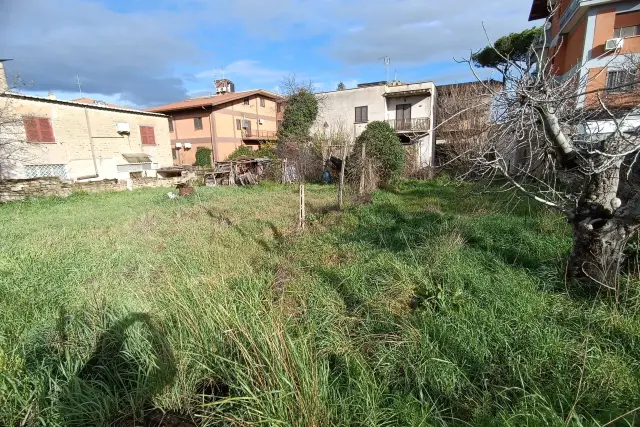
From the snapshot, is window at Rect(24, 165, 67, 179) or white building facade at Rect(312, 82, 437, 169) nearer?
window at Rect(24, 165, 67, 179)

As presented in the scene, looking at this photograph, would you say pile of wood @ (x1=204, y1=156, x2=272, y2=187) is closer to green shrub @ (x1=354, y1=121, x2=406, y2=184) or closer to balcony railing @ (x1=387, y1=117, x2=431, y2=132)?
green shrub @ (x1=354, y1=121, x2=406, y2=184)

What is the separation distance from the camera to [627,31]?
40.7 feet

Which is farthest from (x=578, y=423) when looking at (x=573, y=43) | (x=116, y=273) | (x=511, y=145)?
(x=573, y=43)

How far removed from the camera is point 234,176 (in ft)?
53.5

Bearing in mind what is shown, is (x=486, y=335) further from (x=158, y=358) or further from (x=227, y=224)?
(x=227, y=224)

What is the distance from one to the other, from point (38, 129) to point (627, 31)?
27.7m

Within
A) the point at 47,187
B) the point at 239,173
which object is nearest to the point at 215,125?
the point at 239,173

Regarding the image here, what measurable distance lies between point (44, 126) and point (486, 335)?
20.4 m

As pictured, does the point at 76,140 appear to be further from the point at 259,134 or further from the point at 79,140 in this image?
the point at 259,134

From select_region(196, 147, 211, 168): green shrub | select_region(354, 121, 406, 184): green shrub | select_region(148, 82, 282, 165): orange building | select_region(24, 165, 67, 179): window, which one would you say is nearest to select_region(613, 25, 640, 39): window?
select_region(354, 121, 406, 184): green shrub

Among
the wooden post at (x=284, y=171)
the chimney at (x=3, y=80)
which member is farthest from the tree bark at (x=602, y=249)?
the chimney at (x=3, y=80)

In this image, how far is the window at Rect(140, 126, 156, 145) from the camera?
62.8 feet

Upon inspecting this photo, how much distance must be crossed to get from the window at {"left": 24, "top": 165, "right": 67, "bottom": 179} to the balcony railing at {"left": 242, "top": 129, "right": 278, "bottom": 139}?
13.2 metres

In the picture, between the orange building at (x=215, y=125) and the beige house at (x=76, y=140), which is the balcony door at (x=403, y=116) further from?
the beige house at (x=76, y=140)
